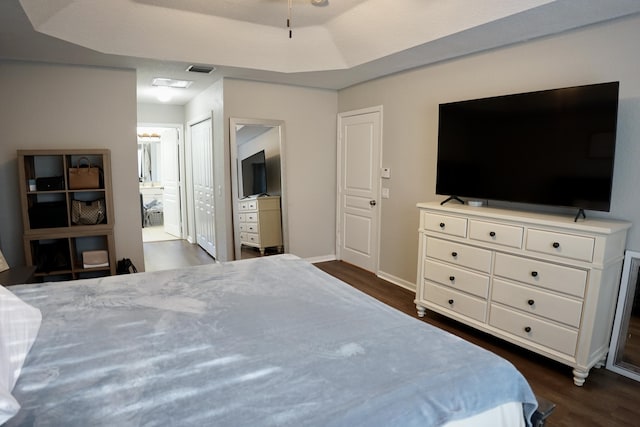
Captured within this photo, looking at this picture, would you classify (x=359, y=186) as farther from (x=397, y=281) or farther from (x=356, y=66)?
(x=356, y=66)

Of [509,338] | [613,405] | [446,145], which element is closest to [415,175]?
[446,145]

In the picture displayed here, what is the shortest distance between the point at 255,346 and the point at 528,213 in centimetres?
235

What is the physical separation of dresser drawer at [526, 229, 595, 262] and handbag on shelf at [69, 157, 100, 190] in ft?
12.7

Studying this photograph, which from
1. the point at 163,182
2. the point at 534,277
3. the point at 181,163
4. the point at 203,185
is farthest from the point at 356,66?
the point at 163,182

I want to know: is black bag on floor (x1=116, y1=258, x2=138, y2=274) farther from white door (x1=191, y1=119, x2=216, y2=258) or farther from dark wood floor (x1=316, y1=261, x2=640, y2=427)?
dark wood floor (x1=316, y1=261, x2=640, y2=427)

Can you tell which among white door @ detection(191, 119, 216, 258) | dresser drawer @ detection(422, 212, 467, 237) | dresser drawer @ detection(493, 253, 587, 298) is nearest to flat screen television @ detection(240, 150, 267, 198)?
white door @ detection(191, 119, 216, 258)

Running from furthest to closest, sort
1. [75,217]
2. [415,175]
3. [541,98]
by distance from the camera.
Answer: [415,175], [75,217], [541,98]

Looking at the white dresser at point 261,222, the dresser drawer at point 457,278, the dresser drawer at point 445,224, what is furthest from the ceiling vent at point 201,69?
the dresser drawer at point 457,278

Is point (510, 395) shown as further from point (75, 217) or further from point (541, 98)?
point (75, 217)

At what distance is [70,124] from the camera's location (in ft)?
12.4

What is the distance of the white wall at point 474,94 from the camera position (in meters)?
2.47

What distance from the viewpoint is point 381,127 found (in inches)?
174

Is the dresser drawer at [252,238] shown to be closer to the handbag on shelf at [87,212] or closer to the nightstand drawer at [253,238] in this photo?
the nightstand drawer at [253,238]

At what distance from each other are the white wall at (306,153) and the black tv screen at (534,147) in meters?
2.03
